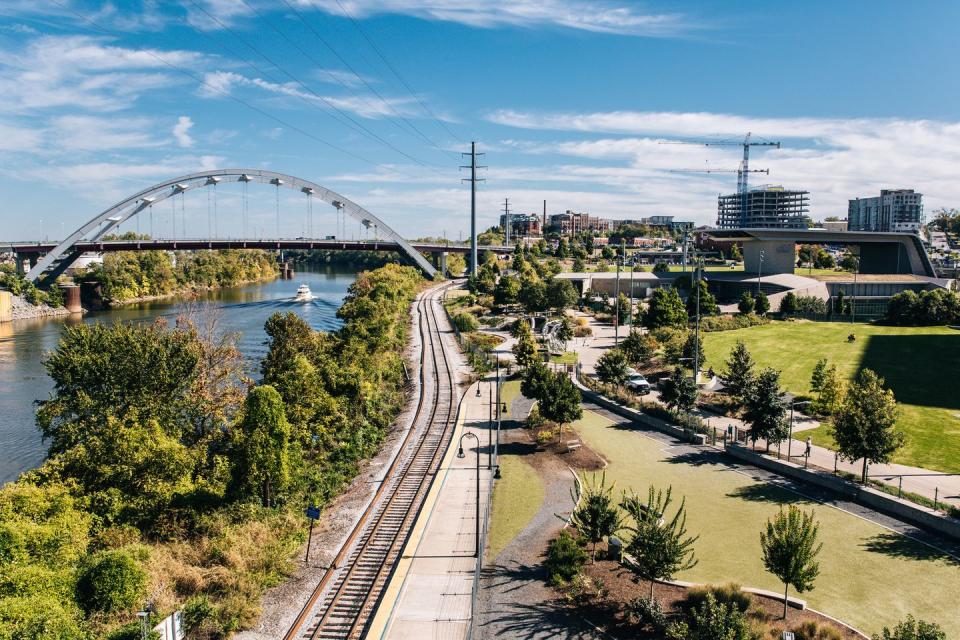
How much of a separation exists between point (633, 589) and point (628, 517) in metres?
5.77

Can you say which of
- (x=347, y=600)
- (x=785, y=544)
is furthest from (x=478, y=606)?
(x=785, y=544)

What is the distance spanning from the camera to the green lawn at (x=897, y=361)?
3297 centimetres

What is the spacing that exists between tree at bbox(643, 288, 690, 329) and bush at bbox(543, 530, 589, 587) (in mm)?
41340

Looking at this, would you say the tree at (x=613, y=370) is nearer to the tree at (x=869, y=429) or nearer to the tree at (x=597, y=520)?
the tree at (x=869, y=429)

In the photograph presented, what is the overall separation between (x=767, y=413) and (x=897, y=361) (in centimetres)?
2529

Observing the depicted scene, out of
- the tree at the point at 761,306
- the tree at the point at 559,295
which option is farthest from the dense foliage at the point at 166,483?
the tree at the point at 761,306

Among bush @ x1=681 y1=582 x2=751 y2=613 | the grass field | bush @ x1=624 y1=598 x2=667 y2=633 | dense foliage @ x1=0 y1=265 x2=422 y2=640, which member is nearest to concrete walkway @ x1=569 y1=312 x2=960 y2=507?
the grass field

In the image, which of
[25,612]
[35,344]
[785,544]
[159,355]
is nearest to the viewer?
[25,612]

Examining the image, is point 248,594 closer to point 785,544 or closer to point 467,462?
point 467,462

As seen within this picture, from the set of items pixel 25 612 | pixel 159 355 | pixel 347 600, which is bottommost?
pixel 347 600

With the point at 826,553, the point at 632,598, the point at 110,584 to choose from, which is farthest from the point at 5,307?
the point at 826,553

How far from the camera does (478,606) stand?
20266mm

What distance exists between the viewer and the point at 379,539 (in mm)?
25969

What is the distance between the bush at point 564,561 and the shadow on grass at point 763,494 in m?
9.23
